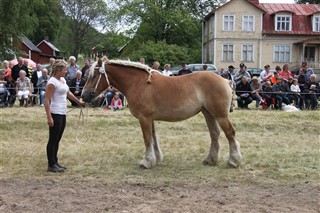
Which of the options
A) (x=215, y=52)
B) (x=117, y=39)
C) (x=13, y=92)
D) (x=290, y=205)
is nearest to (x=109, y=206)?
(x=290, y=205)

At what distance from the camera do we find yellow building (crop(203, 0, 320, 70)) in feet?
144

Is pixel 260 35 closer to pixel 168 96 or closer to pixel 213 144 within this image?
pixel 213 144

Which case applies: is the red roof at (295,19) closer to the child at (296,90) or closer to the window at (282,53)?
the window at (282,53)

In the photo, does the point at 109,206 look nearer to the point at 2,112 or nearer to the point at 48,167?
the point at 48,167

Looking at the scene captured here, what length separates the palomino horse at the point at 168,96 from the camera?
7.01m

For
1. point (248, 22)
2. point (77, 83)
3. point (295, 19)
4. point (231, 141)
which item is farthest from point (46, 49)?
point (231, 141)

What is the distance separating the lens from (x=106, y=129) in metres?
11.0

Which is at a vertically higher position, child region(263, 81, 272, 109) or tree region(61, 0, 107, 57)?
tree region(61, 0, 107, 57)

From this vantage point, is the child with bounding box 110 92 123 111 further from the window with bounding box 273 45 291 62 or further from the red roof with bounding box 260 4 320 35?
the window with bounding box 273 45 291 62

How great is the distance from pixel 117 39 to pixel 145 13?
5.70 m

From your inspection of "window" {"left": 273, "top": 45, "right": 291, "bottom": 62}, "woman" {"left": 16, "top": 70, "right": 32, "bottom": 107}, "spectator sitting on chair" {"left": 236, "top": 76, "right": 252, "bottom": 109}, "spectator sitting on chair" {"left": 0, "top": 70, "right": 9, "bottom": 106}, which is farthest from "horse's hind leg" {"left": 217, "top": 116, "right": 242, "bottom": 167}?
"window" {"left": 273, "top": 45, "right": 291, "bottom": 62}

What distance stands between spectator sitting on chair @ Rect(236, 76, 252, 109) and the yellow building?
93.7 feet

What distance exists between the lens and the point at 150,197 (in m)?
5.38

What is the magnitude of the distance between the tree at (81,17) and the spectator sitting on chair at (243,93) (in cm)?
4987
